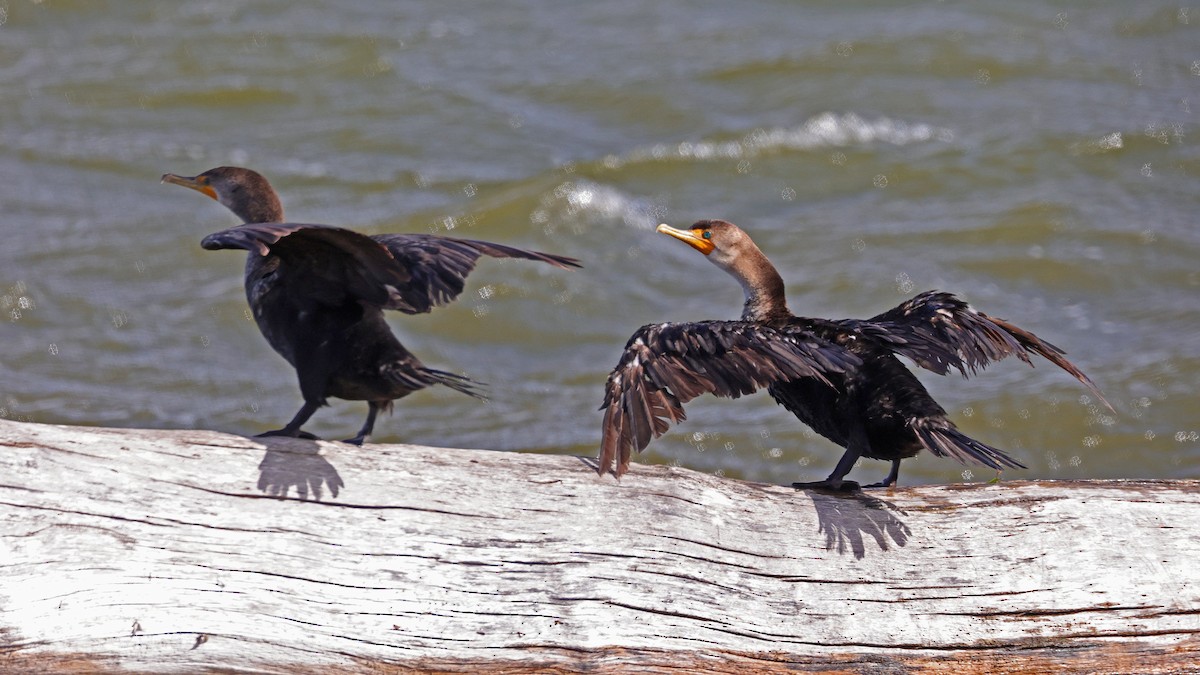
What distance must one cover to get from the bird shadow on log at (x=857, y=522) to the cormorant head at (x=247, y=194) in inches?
116

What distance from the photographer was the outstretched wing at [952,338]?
434cm

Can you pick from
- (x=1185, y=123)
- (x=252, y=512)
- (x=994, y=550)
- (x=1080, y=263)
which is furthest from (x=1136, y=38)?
(x=252, y=512)

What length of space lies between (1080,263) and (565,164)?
14.1ft

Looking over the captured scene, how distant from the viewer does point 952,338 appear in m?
4.40

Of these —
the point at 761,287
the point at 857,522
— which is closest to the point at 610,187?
the point at 761,287

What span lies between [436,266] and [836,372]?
149 centimetres

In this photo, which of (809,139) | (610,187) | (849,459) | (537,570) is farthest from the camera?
(809,139)

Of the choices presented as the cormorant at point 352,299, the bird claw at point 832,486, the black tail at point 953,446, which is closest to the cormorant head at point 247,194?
the cormorant at point 352,299

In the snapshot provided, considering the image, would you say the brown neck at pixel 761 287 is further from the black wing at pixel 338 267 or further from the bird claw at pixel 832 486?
the black wing at pixel 338 267

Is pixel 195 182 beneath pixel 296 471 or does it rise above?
above

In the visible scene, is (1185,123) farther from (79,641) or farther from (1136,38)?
(79,641)

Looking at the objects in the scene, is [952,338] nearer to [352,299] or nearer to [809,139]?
[352,299]

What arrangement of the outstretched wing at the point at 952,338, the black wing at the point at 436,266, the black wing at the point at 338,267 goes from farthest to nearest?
the black wing at the point at 436,266 → the black wing at the point at 338,267 → the outstretched wing at the point at 952,338

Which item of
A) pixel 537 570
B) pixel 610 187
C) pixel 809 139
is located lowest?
pixel 537 570
